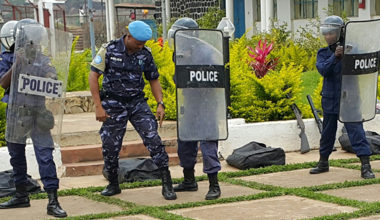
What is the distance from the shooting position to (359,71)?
7.13 meters

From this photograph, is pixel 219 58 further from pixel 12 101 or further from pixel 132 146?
pixel 132 146

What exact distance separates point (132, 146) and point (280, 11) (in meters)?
14.0

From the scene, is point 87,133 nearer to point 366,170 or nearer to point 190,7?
point 366,170

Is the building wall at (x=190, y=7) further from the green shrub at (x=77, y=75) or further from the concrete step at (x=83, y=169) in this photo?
the concrete step at (x=83, y=169)

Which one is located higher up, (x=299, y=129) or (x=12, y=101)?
(x=12, y=101)

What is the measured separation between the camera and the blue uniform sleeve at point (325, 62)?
278 inches

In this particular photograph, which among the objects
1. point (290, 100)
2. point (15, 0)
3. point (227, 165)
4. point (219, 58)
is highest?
point (15, 0)

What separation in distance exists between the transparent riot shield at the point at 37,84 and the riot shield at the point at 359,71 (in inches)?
111

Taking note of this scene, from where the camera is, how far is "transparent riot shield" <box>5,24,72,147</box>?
18.8ft

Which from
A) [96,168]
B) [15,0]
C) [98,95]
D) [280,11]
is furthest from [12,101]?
[15,0]

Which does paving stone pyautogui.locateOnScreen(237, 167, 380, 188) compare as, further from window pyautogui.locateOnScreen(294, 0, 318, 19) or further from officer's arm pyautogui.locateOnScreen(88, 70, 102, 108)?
window pyautogui.locateOnScreen(294, 0, 318, 19)

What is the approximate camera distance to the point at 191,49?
6387mm

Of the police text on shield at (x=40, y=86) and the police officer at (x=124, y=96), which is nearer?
the police text on shield at (x=40, y=86)

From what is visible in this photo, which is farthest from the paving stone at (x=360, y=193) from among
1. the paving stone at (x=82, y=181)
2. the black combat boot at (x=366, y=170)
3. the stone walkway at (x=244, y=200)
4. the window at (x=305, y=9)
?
the window at (x=305, y=9)
